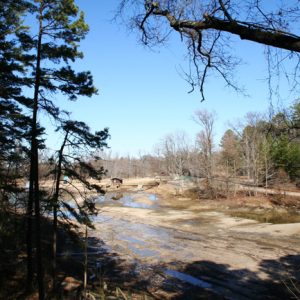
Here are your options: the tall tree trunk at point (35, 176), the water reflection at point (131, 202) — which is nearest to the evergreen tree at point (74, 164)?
the tall tree trunk at point (35, 176)

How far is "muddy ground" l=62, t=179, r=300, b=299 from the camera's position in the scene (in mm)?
17156

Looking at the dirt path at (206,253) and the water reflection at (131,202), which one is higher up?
the water reflection at (131,202)

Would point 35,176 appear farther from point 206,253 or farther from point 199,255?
point 206,253

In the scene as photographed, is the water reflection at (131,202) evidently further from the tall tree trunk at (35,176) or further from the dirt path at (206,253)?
the tall tree trunk at (35,176)

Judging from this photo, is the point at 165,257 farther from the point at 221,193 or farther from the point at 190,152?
the point at 190,152

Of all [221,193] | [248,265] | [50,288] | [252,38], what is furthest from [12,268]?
[221,193]

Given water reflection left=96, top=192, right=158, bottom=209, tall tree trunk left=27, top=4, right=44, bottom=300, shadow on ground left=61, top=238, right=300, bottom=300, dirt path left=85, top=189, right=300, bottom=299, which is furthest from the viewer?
water reflection left=96, top=192, right=158, bottom=209

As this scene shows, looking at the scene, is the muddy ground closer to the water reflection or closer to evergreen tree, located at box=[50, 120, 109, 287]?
evergreen tree, located at box=[50, 120, 109, 287]

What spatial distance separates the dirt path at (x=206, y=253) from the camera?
1711 cm

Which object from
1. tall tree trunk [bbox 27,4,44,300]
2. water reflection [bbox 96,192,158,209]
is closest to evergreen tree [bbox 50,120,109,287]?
tall tree trunk [bbox 27,4,44,300]

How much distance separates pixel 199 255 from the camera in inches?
926

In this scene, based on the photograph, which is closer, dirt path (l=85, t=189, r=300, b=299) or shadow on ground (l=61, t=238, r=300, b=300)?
shadow on ground (l=61, t=238, r=300, b=300)

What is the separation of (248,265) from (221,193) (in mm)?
35158

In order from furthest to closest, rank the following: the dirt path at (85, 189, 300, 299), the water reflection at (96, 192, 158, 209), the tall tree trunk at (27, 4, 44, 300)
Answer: the water reflection at (96, 192, 158, 209)
the dirt path at (85, 189, 300, 299)
the tall tree trunk at (27, 4, 44, 300)
